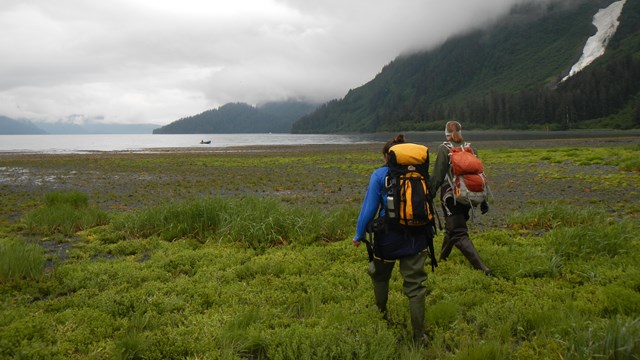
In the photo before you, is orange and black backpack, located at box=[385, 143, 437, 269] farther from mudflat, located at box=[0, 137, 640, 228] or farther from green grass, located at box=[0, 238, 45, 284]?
mudflat, located at box=[0, 137, 640, 228]

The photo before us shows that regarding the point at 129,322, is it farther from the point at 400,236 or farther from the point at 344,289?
the point at 400,236

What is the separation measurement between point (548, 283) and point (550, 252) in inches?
47.9

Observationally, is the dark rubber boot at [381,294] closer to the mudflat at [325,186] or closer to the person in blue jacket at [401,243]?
the person in blue jacket at [401,243]

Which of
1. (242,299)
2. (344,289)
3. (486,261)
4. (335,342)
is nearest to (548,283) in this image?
(486,261)

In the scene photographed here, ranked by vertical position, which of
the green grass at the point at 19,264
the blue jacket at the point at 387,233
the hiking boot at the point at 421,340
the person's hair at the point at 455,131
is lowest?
the hiking boot at the point at 421,340

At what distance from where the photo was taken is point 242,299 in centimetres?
654

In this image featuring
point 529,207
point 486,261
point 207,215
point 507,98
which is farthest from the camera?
point 507,98

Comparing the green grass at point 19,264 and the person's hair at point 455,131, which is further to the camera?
the green grass at point 19,264

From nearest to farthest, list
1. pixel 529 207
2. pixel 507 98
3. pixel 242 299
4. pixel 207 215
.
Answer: pixel 242 299
pixel 207 215
pixel 529 207
pixel 507 98

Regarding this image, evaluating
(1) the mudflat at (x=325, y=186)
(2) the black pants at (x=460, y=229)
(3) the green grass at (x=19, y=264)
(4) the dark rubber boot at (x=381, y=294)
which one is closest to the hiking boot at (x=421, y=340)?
(4) the dark rubber boot at (x=381, y=294)

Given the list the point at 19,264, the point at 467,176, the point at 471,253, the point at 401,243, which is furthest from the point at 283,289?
the point at 19,264

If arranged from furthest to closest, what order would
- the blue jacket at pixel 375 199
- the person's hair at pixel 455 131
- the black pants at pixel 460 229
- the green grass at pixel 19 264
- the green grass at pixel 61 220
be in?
1. the green grass at pixel 61 220
2. the black pants at pixel 460 229
3. the green grass at pixel 19 264
4. the person's hair at pixel 455 131
5. the blue jacket at pixel 375 199

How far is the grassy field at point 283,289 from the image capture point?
15.9 ft

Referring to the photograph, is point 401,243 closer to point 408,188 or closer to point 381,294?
point 408,188
